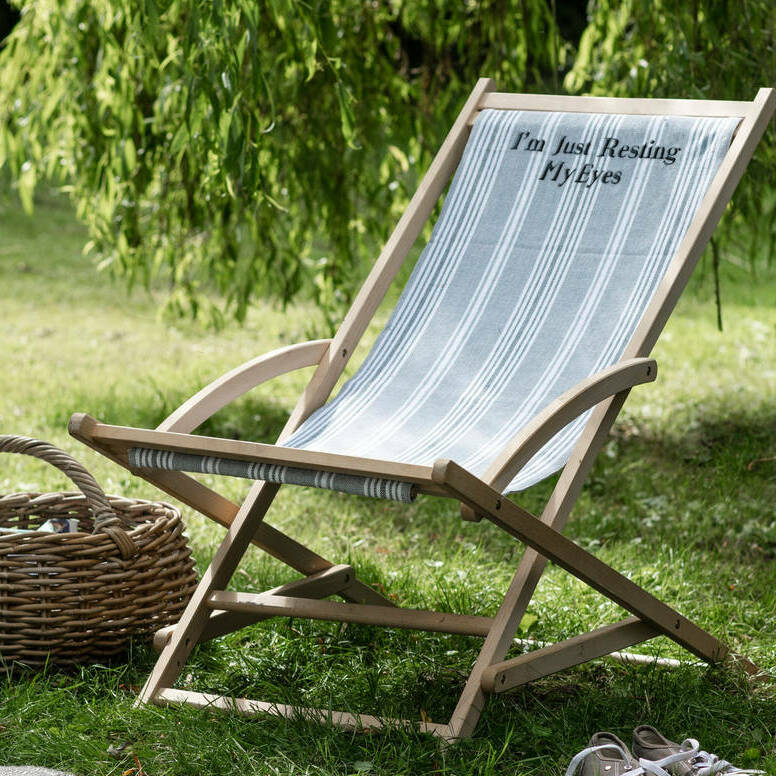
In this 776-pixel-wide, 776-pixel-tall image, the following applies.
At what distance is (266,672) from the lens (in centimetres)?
272

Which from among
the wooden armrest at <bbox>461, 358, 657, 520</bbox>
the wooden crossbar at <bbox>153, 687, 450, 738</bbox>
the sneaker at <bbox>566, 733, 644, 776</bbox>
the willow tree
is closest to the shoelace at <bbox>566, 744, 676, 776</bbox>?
the sneaker at <bbox>566, 733, 644, 776</bbox>

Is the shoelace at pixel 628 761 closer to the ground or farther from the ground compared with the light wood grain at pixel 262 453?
closer to the ground

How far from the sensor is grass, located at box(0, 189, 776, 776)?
233 centimetres

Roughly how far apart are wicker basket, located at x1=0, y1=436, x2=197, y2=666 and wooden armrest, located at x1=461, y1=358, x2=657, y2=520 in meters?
0.94

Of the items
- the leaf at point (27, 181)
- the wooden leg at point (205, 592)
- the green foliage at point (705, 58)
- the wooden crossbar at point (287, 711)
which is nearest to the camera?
the wooden crossbar at point (287, 711)

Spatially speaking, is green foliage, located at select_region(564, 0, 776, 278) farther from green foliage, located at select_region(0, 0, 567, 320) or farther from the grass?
the grass

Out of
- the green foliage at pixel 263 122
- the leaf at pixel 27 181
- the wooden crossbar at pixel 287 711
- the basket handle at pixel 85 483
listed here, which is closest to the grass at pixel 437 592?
the wooden crossbar at pixel 287 711

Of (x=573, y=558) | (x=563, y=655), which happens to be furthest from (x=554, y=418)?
(x=563, y=655)

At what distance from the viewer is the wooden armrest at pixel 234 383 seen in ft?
8.23

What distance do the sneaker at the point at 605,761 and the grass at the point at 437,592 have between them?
0.43 feet

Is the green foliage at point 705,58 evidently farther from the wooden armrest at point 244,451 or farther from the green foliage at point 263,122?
the wooden armrest at point 244,451

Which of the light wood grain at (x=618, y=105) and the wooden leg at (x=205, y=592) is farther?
the light wood grain at (x=618, y=105)

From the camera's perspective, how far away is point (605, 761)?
6.93 ft

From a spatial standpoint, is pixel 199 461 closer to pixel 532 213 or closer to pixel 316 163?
pixel 532 213
